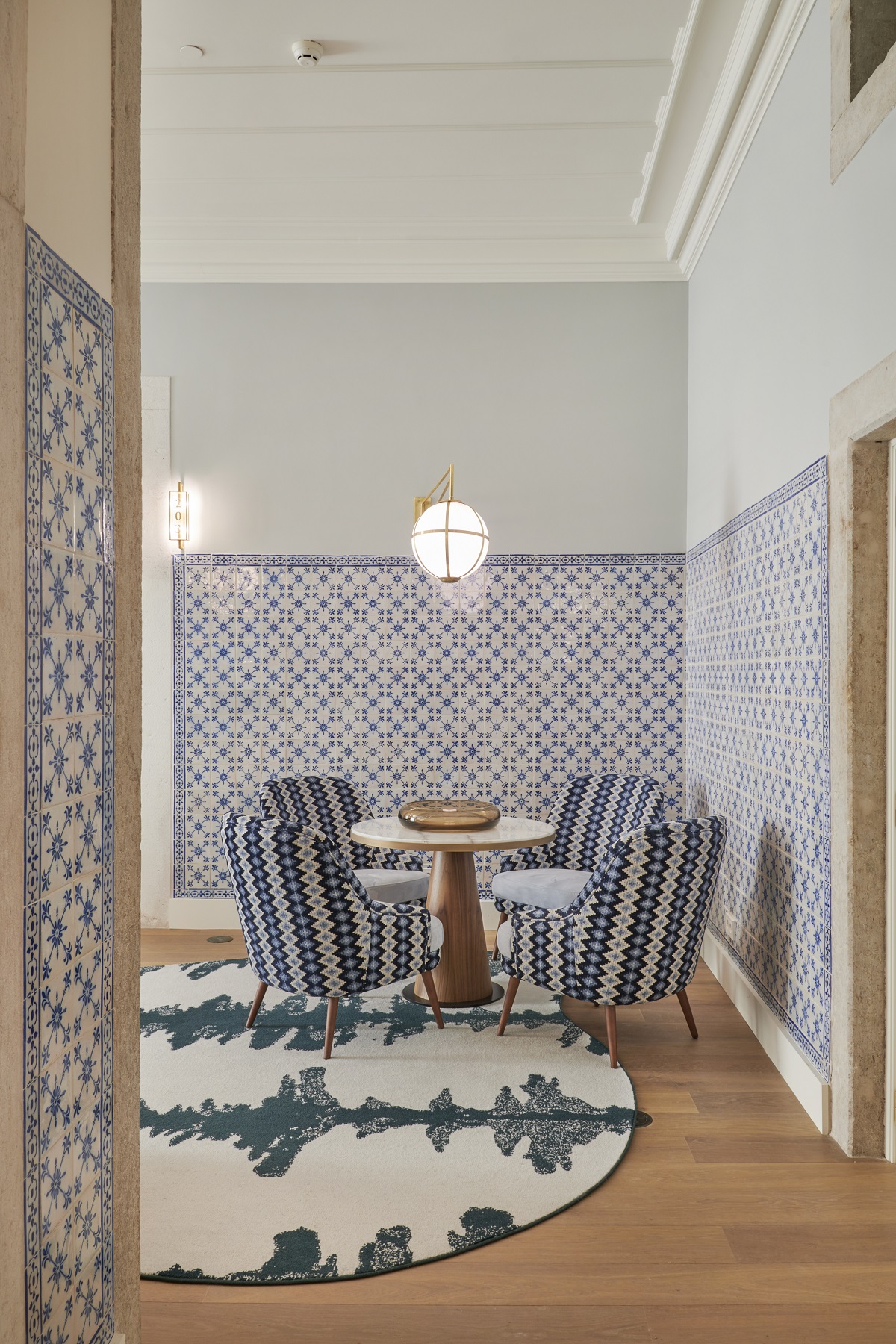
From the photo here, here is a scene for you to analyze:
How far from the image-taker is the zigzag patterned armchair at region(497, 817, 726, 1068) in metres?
3.35

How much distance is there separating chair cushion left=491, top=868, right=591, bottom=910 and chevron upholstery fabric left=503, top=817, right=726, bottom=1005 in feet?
1.26

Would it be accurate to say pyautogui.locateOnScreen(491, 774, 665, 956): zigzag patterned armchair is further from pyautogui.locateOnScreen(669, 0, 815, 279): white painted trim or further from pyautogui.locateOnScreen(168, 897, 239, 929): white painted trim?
pyautogui.locateOnScreen(669, 0, 815, 279): white painted trim

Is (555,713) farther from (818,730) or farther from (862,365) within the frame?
(862,365)

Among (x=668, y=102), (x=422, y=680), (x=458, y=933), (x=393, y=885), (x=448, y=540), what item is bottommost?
(x=458, y=933)

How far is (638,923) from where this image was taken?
3.37m

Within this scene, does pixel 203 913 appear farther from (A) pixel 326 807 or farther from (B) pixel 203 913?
(A) pixel 326 807

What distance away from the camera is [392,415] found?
5.50m

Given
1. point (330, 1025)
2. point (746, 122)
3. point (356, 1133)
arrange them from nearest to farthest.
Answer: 1. point (356, 1133)
2. point (330, 1025)
3. point (746, 122)

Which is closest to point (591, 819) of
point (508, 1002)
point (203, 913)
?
point (508, 1002)

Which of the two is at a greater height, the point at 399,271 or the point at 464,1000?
the point at 399,271

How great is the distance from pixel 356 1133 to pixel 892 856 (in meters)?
1.83

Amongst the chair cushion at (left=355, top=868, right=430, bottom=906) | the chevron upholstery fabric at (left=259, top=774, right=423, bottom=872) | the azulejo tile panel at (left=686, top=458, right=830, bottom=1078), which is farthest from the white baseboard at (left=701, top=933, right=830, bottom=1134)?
the chevron upholstery fabric at (left=259, top=774, right=423, bottom=872)

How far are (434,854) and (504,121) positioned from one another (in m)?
3.36

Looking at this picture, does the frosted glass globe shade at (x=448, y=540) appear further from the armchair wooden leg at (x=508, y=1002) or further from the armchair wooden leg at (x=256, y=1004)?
the armchair wooden leg at (x=256, y=1004)
